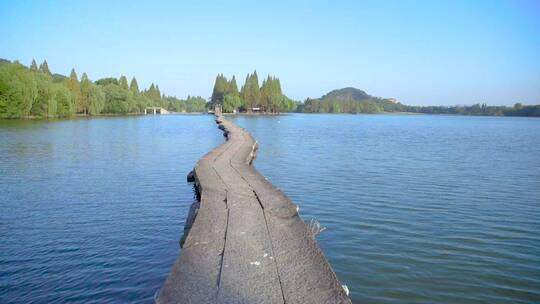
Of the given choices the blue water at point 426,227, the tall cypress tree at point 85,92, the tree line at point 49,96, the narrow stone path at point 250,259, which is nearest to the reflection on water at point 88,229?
the narrow stone path at point 250,259

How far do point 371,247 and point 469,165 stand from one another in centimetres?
1560

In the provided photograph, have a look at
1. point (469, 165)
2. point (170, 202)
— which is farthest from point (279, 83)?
point (170, 202)

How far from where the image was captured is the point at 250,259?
6.41m

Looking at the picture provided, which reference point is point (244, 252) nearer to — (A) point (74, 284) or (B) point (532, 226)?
(A) point (74, 284)

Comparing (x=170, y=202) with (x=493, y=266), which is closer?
(x=493, y=266)

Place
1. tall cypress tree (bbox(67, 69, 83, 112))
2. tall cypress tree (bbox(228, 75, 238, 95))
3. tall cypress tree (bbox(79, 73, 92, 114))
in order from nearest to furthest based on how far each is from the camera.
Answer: tall cypress tree (bbox(67, 69, 83, 112)) → tall cypress tree (bbox(79, 73, 92, 114)) → tall cypress tree (bbox(228, 75, 238, 95))

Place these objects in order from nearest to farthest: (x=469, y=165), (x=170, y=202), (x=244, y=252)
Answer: (x=244, y=252) < (x=170, y=202) < (x=469, y=165)

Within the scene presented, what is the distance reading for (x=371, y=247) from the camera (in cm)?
893

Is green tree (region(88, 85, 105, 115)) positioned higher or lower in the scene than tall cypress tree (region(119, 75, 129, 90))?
lower

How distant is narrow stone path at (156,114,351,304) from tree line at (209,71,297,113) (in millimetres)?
127095

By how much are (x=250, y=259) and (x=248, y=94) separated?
439 feet

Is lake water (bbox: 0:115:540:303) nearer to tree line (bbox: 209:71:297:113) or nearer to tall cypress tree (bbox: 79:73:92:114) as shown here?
tall cypress tree (bbox: 79:73:92:114)

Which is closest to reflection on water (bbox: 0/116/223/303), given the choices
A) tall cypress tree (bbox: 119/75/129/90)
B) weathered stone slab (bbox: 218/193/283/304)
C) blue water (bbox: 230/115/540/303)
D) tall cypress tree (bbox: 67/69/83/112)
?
weathered stone slab (bbox: 218/193/283/304)

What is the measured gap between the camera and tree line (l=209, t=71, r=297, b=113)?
450 feet
